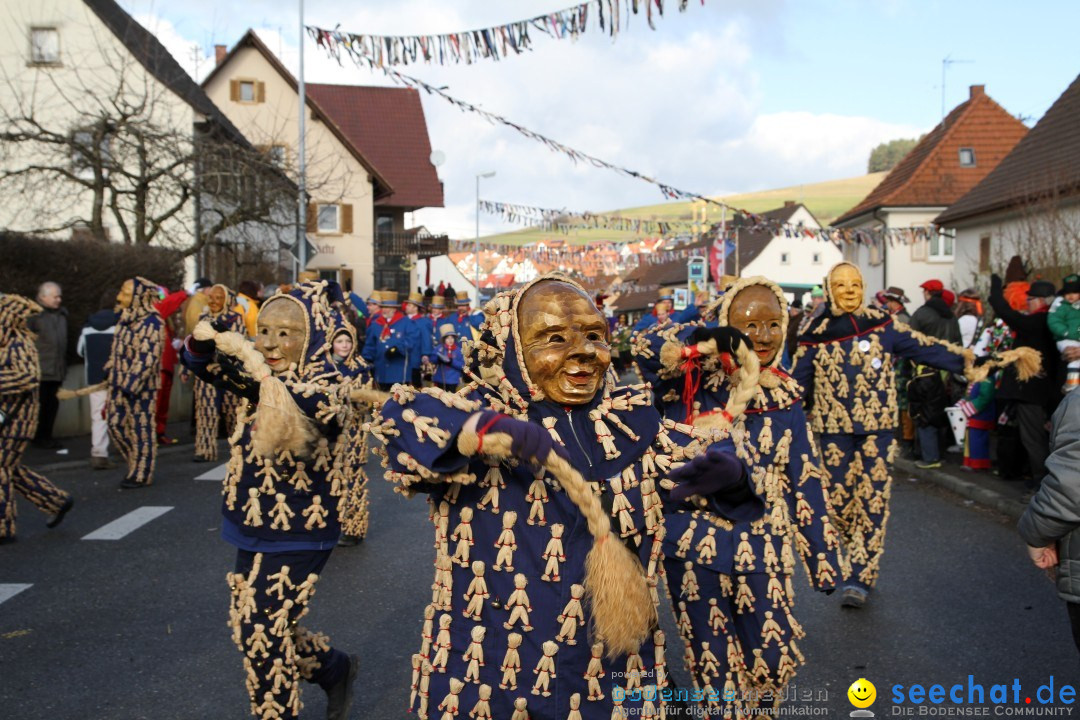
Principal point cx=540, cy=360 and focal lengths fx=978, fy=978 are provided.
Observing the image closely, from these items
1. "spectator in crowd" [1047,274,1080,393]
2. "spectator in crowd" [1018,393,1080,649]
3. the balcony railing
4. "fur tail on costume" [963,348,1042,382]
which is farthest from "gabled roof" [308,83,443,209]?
"spectator in crowd" [1018,393,1080,649]

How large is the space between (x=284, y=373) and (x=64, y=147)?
1850cm

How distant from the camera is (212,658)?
17.8 feet

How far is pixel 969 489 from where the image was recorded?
33.0ft

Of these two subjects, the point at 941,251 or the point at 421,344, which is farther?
the point at 941,251

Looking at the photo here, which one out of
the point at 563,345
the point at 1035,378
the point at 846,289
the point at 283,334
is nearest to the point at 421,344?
the point at 1035,378

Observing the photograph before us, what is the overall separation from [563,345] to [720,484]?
0.58m

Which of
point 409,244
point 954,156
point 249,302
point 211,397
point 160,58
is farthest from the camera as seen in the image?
point 409,244

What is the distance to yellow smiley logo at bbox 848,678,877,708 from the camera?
15.4 feet

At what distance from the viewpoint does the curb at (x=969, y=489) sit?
355 inches

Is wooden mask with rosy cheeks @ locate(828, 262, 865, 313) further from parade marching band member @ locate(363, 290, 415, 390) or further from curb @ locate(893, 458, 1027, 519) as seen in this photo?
parade marching band member @ locate(363, 290, 415, 390)

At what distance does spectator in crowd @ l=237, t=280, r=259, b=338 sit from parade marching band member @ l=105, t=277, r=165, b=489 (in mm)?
1289

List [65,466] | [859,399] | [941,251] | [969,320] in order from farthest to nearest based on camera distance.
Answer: [941,251]
[969,320]
[65,466]
[859,399]

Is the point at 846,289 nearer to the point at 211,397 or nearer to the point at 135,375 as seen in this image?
the point at 135,375

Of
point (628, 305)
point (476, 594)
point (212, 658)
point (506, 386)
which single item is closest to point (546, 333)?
point (506, 386)
